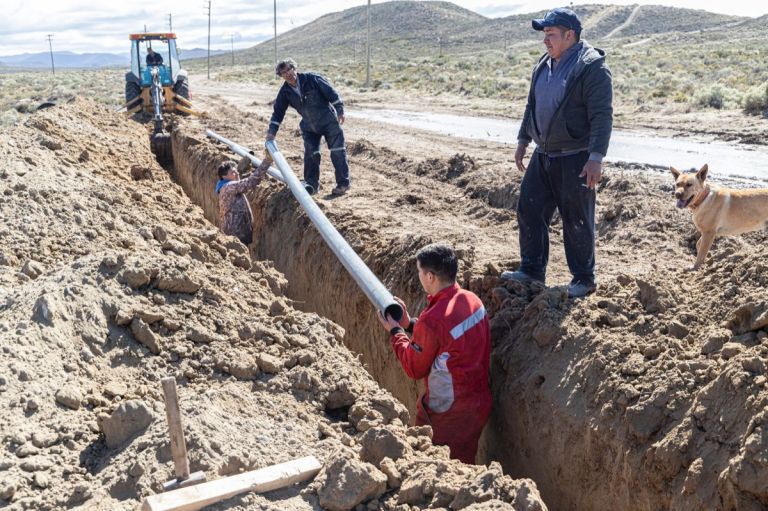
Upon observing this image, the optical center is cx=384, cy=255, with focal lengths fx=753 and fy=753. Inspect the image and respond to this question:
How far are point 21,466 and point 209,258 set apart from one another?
307cm

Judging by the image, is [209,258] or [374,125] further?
[374,125]

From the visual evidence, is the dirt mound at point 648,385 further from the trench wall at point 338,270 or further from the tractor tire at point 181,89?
Answer: the tractor tire at point 181,89

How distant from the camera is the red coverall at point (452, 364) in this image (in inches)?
183

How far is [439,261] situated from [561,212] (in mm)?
1500

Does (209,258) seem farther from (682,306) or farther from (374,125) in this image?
(374,125)

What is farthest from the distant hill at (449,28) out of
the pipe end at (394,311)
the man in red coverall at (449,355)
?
the man in red coverall at (449,355)

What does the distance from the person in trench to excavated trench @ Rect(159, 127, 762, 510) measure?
5.73 ft

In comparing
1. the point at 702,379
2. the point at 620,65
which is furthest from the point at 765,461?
the point at 620,65

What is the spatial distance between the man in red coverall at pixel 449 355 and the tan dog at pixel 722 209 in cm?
271

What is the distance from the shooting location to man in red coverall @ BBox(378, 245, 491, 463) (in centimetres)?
464

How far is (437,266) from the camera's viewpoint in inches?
183

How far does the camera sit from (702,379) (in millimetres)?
4230

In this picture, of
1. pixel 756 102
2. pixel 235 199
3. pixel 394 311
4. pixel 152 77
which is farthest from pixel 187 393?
pixel 756 102

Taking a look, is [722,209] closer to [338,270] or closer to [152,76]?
[338,270]
